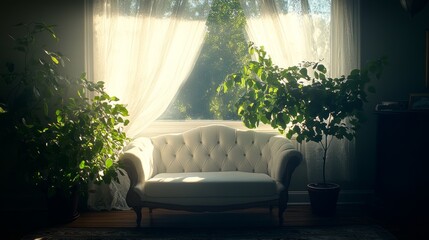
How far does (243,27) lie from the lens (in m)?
4.58

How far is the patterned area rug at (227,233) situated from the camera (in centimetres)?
335

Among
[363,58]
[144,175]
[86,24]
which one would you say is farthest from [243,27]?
[144,175]

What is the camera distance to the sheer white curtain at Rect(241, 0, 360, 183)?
430cm

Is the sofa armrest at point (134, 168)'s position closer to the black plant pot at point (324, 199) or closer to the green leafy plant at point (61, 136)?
the green leafy plant at point (61, 136)

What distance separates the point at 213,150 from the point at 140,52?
1.22 m

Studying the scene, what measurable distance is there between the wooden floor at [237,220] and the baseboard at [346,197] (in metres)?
0.25

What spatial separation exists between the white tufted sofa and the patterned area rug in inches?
7.4

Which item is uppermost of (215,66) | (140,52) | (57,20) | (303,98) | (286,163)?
(57,20)

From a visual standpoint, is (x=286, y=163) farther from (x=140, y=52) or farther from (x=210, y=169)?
(x=140, y=52)

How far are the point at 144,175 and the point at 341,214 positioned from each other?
1901 millimetres

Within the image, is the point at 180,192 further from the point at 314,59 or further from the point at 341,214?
the point at 314,59

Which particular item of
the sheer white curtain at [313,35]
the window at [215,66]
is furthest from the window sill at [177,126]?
the sheer white curtain at [313,35]

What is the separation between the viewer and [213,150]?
13.8 feet

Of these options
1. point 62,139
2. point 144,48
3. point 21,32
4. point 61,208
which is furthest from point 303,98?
point 21,32
